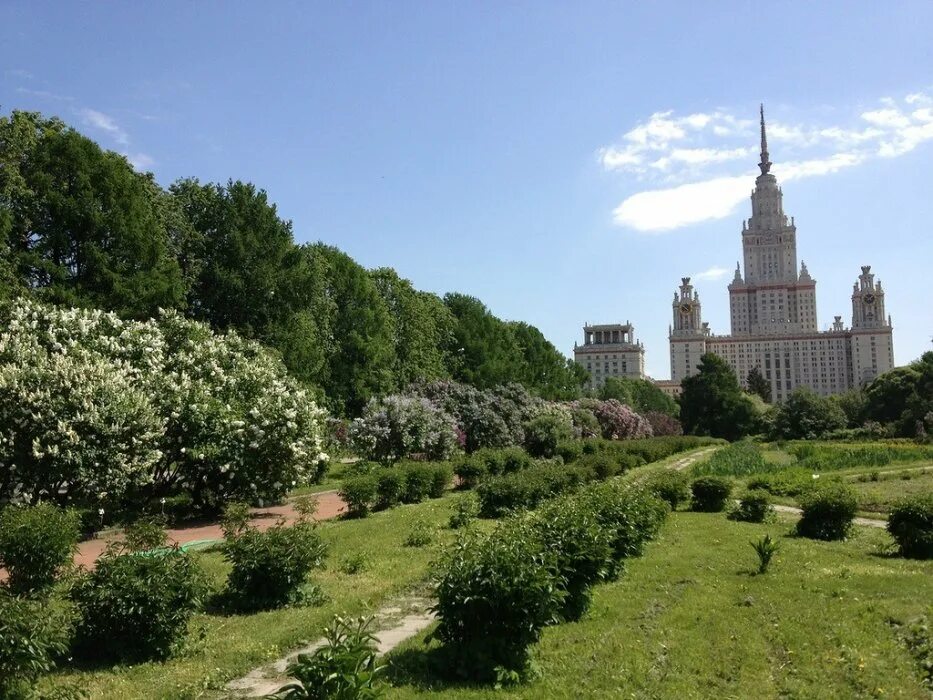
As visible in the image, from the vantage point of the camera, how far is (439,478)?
21781 mm

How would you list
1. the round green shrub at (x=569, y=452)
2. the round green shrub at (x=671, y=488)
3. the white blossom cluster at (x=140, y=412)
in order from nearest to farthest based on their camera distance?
the white blossom cluster at (x=140, y=412), the round green shrub at (x=671, y=488), the round green shrub at (x=569, y=452)

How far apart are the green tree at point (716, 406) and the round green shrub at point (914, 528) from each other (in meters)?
55.4

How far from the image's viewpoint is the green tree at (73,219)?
21.9 m

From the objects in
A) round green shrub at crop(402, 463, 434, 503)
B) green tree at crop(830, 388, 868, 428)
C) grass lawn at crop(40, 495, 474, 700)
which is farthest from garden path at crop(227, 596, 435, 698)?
green tree at crop(830, 388, 868, 428)

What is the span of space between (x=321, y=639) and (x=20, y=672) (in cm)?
313

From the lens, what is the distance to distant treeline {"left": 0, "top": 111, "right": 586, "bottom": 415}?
22.2 meters

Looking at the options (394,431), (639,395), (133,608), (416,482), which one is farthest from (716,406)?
(133,608)

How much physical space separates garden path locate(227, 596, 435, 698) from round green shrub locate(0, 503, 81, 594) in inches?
174

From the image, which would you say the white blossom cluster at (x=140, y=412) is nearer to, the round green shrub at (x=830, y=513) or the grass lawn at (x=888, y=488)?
the round green shrub at (x=830, y=513)

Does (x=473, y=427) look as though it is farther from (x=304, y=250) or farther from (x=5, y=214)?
(x=5, y=214)

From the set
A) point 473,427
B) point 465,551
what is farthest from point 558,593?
point 473,427

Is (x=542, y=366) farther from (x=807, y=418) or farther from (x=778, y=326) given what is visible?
(x=778, y=326)

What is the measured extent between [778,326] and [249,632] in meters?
166

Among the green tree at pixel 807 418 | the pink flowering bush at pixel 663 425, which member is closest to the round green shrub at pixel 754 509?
the green tree at pixel 807 418
